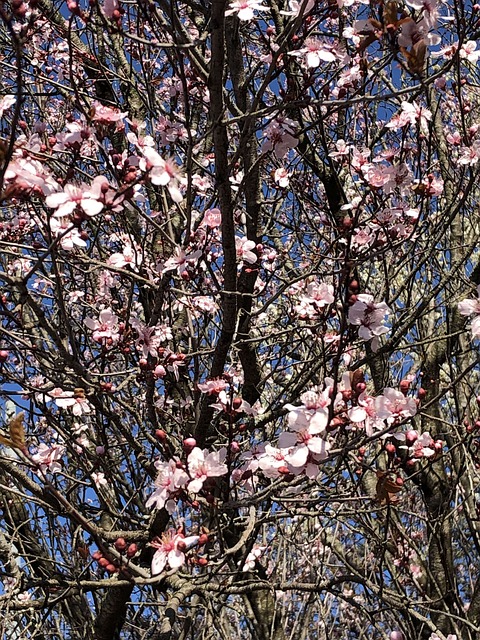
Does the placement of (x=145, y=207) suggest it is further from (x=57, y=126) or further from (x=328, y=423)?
(x=328, y=423)

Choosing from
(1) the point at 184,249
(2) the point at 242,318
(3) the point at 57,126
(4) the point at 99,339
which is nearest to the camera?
(1) the point at 184,249

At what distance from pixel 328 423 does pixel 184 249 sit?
40.9 inches

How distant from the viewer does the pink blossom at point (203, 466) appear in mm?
1982

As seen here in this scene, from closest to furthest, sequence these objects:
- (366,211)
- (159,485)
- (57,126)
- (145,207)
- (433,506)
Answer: (159,485) < (366,211) < (433,506) < (57,126) < (145,207)

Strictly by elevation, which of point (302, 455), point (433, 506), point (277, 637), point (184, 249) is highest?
point (184, 249)

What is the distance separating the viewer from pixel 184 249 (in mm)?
2533

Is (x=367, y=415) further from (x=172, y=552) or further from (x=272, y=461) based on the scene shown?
(x=172, y=552)

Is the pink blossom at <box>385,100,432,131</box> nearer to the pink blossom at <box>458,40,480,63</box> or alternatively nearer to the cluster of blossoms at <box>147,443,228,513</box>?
the pink blossom at <box>458,40,480,63</box>

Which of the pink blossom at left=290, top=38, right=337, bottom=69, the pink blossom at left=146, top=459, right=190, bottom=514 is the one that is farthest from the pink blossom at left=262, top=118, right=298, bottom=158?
the pink blossom at left=146, top=459, right=190, bottom=514

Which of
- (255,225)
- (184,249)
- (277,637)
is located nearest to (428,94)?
(255,225)

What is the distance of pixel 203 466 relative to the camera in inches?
79.3

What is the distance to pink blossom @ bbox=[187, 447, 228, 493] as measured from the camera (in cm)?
198

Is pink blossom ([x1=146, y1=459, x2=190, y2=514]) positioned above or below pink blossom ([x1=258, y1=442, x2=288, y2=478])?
below

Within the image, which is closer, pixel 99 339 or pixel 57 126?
pixel 99 339
